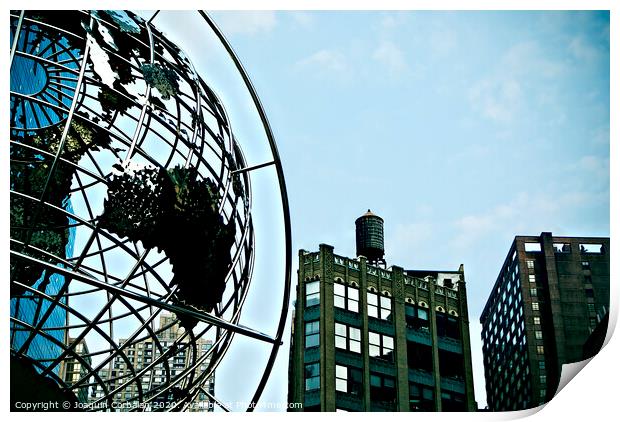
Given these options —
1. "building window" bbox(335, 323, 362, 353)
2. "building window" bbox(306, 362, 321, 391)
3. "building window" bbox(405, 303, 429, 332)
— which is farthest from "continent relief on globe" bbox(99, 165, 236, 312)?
"building window" bbox(405, 303, 429, 332)

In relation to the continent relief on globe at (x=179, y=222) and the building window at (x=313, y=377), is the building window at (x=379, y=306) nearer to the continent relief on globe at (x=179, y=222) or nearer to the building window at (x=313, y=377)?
the building window at (x=313, y=377)

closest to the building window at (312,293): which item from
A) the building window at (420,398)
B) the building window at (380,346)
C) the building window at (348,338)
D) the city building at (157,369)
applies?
the building window at (348,338)

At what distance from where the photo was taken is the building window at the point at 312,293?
105 feet

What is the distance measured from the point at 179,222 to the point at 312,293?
68.7 ft

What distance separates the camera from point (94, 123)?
11.8 metres

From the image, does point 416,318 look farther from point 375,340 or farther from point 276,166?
point 276,166

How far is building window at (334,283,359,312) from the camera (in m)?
32.4

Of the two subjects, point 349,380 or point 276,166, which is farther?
point 349,380

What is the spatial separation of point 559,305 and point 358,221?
63.3 ft

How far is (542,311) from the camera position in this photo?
54938mm

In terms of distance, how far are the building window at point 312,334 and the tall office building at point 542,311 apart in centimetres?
1509

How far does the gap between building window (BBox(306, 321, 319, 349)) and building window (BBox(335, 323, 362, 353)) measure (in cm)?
81

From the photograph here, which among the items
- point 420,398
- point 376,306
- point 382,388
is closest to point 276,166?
point 382,388
